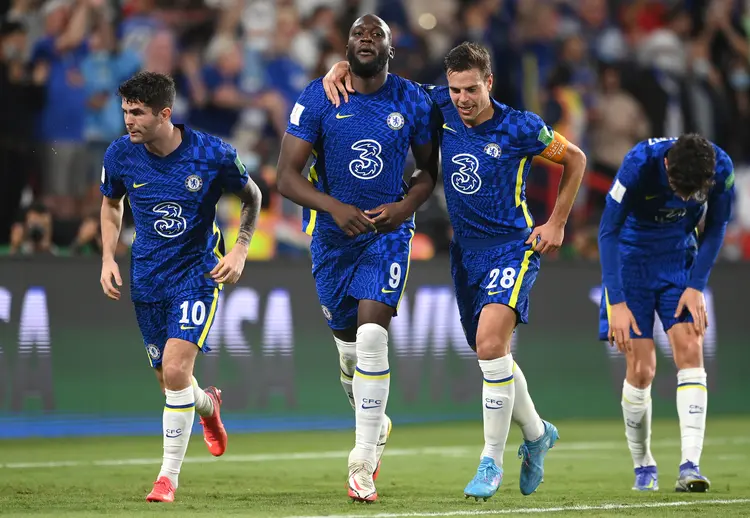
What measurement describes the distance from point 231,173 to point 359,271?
3.35 ft

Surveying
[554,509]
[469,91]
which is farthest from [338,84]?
[554,509]

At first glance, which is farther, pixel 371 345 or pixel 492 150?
pixel 492 150

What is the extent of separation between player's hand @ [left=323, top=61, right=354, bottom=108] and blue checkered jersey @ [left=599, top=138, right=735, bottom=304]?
1.82m

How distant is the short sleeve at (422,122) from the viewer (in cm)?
724

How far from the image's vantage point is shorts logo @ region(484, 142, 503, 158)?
282 inches

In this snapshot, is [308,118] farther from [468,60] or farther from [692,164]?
[692,164]

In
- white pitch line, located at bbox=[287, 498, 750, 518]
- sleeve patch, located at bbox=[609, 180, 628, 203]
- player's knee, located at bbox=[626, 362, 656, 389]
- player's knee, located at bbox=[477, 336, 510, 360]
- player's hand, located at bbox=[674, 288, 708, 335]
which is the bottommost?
white pitch line, located at bbox=[287, 498, 750, 518]

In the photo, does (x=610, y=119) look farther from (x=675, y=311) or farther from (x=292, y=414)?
(x=675, y=311)

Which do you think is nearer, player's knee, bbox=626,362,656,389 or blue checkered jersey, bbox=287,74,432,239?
blue checkered jersey, bbox=287,74,432,239

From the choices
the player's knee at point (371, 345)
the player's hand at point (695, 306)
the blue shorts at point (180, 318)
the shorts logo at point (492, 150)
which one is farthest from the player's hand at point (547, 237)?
the blue shorts at point (180, 318)

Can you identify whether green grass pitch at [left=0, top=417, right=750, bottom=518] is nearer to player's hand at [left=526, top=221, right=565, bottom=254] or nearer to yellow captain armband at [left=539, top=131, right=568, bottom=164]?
player's hand at [left=526, top=221, right=565, bottom=254]

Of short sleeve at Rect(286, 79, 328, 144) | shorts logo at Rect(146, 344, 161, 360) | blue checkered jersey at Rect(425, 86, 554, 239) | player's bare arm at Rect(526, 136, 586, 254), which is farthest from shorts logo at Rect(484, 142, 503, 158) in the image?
shorts logo at Rect(146, 344, 161, 360)

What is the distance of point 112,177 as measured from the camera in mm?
7512

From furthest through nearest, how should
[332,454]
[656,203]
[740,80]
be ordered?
[740,80] → [332,454] → [656,203]
